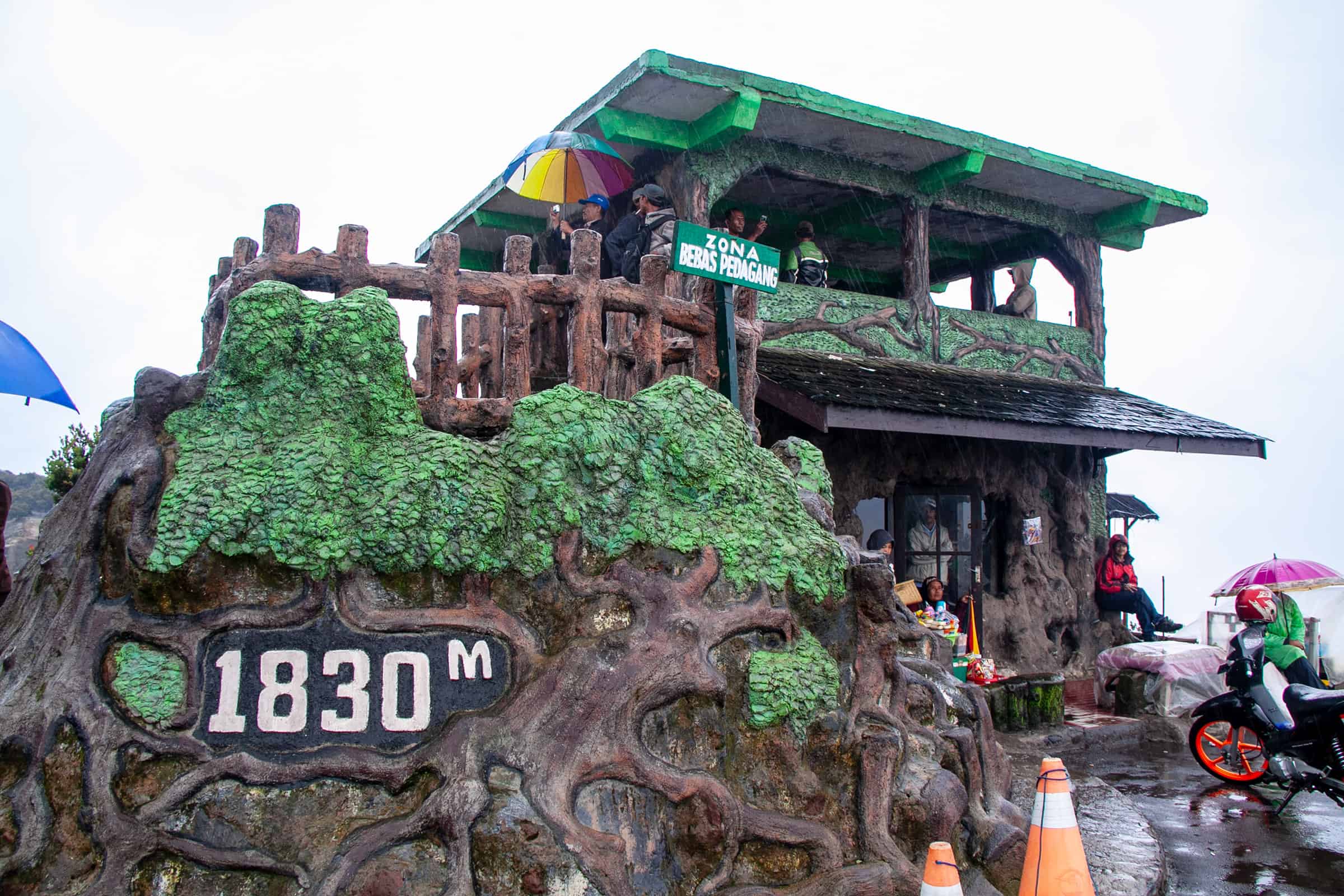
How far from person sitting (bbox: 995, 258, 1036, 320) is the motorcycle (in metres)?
5.85

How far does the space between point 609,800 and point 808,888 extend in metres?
0.87

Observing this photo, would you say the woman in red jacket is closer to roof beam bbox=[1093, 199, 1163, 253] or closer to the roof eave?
the roof eave

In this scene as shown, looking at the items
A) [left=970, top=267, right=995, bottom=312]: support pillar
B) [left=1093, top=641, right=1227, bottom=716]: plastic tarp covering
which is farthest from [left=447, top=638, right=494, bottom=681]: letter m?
[left=970, top=267, right=995, bottom=312]: support pillar

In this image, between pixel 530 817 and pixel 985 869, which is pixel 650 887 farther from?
pixel 985 869

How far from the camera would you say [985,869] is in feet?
15.3

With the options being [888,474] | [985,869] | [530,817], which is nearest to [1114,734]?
[888,474]

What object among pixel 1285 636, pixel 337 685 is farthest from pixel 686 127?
pixel 337 685

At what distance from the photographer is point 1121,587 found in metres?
11.7

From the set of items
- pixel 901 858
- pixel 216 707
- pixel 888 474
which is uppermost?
pixel 888 474

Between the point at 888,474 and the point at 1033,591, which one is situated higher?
the point at 888,474

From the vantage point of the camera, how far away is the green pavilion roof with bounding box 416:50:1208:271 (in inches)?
364

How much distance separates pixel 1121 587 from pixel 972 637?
209cm

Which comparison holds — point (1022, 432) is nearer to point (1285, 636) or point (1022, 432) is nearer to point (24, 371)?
point (1285, 636)

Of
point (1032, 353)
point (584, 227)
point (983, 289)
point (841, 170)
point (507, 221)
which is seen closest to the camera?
point (584, 227)
